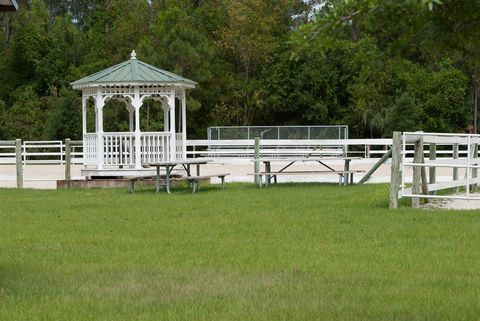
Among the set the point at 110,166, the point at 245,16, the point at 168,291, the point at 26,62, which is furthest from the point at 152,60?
the point at 168,291

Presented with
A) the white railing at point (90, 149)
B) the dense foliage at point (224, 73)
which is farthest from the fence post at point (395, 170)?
the dense foliage at point (224, 73)

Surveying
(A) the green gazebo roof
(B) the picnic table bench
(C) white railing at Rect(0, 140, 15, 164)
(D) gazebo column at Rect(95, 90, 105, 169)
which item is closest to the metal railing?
(C) white railing at Rect(0, 140, 15, 164)

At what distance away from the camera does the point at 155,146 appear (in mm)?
24422

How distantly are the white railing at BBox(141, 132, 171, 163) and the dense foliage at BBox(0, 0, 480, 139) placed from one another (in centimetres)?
1946

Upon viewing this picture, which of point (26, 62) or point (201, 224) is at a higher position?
point (26, 62)

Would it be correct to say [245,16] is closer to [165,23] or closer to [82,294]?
[165,23]

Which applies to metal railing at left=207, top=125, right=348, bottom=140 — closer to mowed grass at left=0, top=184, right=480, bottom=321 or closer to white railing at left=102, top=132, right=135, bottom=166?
white railing at left=102, top=132, right=135, bottom=166

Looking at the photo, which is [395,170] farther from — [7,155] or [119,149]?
[7,155]

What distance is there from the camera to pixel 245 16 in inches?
2040

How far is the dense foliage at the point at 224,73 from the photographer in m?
48.4

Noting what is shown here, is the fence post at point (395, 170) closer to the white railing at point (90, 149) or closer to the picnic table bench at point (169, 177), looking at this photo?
the picnic table bench at point (169, 177)

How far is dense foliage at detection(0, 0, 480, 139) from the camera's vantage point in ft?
159

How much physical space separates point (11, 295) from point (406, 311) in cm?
344

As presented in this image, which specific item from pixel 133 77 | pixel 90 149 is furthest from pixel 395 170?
pixel 90 149
